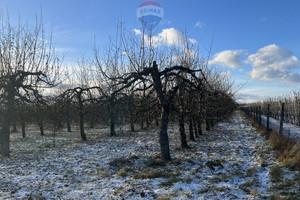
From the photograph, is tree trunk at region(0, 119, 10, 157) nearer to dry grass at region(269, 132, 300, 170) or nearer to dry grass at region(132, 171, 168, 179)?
dry grass at region(132, 171, 168, 179)

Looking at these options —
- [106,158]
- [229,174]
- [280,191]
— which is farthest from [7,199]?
[280,191]

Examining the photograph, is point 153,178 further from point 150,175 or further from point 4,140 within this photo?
point 4,140

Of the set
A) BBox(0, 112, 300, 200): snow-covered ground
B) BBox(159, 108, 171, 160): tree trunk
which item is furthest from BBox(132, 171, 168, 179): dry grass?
BBox(159, 108, 171, 160): tree trunk

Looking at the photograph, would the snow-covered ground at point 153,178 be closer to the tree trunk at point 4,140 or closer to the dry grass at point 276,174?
the dry grass at point 276,174

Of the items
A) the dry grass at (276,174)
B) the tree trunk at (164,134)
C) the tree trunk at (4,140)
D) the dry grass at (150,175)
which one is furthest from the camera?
the tree trunk at (4,140)

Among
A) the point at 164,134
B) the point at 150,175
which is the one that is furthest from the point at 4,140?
the point at 150,175

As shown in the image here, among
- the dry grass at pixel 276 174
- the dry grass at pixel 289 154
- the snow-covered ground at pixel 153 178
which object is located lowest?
the snow-covered ground at pixel 153 178

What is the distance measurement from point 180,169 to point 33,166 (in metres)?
Result: 5.53

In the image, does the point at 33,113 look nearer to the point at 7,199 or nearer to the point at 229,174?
the point at 7,199

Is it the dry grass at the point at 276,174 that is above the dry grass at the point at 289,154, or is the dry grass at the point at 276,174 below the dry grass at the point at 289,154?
below

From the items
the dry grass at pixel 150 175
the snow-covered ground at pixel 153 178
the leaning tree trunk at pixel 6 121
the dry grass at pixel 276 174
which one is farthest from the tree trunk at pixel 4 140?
the dry grass at pixel 276 174

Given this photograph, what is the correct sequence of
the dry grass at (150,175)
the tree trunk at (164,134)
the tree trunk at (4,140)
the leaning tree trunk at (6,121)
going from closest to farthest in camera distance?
the dry grass at (150,175)
the tree trunk at (164,134)
the leaning tree trunk at (6,121)
the tree trunk at (4,140)

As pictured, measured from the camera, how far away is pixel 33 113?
10000mm

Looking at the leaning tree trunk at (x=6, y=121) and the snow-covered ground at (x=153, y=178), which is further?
the leaning tree trunk at (x=6, y=121)
